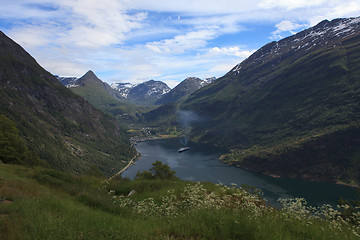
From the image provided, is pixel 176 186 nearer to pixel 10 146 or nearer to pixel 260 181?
pixel 10 146

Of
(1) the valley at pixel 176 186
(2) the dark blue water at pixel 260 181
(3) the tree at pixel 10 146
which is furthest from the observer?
(2) the dark blue water at pixel 260 181

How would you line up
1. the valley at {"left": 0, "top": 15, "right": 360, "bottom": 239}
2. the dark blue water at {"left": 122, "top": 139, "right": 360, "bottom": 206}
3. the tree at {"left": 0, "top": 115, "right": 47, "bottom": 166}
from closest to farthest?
the valley at {"left": 0, "top": 15, "right": 360, "bottom": 239} < the tree at {"left": 0, "top": 115, "right": 47, "bottom": 166} < the dark blue water at {"left": 122, "top": 139, "right": 360, "bottom": 206}

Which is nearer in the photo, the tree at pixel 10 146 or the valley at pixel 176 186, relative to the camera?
the valley at pixel 176 186

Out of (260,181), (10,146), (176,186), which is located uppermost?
(176,186)

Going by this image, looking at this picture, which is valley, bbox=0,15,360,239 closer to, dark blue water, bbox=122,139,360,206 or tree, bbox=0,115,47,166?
tree, bbox=0,115,47,166

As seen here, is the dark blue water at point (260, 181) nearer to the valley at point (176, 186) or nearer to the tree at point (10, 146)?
the valley at point (176, 186)

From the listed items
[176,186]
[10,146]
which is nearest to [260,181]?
[176,186]

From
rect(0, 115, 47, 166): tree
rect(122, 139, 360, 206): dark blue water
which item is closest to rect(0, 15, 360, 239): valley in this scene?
rect(0, 115, 47, 166): tree

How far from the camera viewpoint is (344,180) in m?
126

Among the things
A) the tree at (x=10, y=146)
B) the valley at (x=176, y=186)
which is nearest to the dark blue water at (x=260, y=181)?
the valley at (x=176, y=186)

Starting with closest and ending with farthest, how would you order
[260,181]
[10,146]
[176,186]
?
[176,186], [10,146], [260,181]

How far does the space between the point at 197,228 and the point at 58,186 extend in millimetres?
13291

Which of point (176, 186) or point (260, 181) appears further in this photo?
point (260, 181)

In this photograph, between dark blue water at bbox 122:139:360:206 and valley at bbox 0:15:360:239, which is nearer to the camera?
valley at bbox 0:15:360:239
